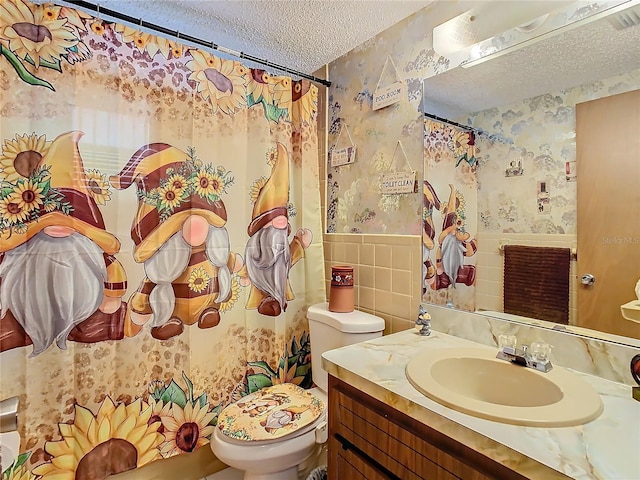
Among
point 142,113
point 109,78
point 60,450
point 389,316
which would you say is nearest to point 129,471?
point 60,450

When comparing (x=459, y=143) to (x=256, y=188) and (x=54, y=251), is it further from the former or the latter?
(x=54, y=251)

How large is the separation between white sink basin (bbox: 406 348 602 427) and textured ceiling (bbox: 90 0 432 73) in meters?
1.39

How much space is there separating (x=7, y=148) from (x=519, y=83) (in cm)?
174

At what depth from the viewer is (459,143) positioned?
133 cm

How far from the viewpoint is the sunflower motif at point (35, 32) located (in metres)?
1.10

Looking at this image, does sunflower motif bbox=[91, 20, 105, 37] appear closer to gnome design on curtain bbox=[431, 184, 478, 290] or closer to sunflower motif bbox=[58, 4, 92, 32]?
sunflower motif bbox=[58, 4, 92, 32]

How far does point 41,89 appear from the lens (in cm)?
115

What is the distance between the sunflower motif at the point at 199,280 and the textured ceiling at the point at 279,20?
1112mm

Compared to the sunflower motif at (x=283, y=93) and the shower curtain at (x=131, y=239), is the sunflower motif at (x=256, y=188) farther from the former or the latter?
the sunflower motif at (x=283, y=93)

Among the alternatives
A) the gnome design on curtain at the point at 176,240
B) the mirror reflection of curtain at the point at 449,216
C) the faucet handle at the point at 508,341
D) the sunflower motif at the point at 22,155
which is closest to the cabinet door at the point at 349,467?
the faucet handle at the point at 508,341

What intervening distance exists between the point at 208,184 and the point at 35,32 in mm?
747

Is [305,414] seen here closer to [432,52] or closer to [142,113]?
[142,113]

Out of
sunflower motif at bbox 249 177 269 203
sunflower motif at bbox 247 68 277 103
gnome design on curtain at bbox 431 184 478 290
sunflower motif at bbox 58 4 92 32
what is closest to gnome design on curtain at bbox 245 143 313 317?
sunflower motif at bbox 249 177 269 203

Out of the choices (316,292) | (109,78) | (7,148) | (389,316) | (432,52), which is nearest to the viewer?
(7,148)
